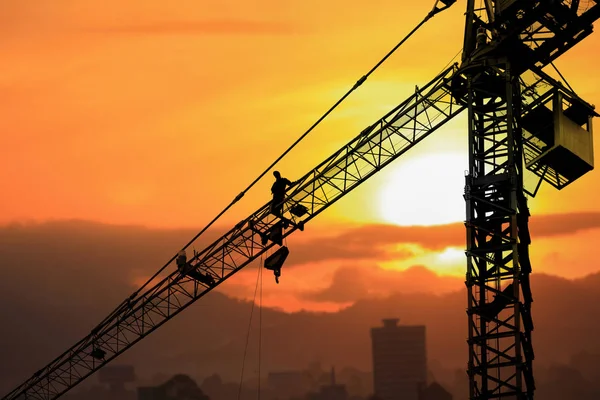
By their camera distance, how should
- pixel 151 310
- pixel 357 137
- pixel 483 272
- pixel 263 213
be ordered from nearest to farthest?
pixel 483 272 < pixel 357 137 < pixel 263 213 < pixel 151 310

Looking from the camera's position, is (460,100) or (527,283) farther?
(460,100)

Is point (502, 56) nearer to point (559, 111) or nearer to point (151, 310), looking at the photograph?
point (559, 111)

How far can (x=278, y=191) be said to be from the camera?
177 feet

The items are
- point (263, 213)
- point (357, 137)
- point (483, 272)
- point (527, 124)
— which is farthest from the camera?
point (263, 213)

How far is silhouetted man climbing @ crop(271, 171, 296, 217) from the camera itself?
176 ft

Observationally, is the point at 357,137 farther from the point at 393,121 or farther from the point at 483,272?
the point at 483,272

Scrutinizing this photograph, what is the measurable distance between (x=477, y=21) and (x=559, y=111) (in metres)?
5.06

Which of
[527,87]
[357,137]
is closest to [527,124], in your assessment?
[527,87]

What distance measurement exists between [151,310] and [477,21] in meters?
25.1

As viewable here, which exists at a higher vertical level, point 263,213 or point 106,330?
point 263,213

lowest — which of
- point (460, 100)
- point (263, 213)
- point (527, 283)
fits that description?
point (527, 283)

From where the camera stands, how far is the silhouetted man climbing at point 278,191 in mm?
53625

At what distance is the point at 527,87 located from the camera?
47250 mm

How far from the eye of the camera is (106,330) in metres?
64.0
